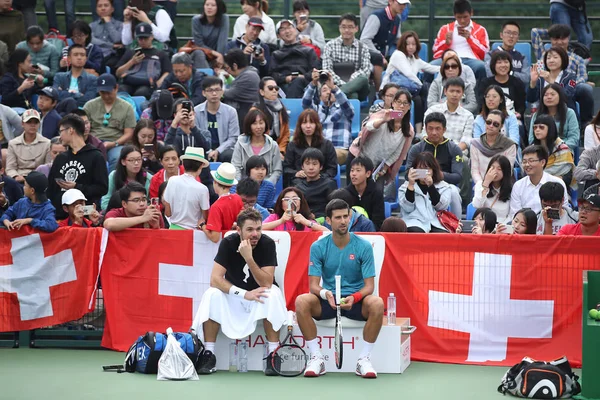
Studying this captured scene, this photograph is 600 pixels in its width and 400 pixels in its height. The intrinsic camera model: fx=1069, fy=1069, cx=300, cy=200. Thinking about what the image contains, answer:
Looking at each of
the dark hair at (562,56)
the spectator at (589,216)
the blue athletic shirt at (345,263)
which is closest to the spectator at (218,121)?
the blue athletic shirt at (345,263)

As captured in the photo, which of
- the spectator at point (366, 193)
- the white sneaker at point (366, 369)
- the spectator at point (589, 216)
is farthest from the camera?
the spectator at point (366, 193)

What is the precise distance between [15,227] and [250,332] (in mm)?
3046

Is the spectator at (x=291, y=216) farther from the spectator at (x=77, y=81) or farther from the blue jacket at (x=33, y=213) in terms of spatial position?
the spectator at (x=77, y=81)

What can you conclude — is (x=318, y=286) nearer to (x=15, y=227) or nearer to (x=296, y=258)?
(x=296, y=258)

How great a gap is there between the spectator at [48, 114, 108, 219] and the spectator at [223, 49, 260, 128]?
314 cm

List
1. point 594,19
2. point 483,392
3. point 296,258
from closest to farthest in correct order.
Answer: point 483,392
point 296,258
point 594,19

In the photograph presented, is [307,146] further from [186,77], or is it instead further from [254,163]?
[186,77]

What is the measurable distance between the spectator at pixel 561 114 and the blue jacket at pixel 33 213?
6.76m

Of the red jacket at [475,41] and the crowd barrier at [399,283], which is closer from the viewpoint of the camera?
the crowd barrier at [399,283]

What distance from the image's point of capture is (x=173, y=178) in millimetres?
11914

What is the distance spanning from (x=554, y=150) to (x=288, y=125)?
370 cm

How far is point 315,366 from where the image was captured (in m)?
10.4

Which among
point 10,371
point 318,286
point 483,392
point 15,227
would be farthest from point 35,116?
point 483,392

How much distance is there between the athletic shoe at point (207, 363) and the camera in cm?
1051
